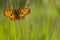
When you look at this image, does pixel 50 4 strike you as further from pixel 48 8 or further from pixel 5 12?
pixel 5 12

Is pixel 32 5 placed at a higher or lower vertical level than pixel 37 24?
higher

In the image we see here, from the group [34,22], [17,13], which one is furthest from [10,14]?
[34,22]

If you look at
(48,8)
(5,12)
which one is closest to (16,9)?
(5,12)

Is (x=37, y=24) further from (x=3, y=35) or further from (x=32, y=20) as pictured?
(x=3, y=35)
